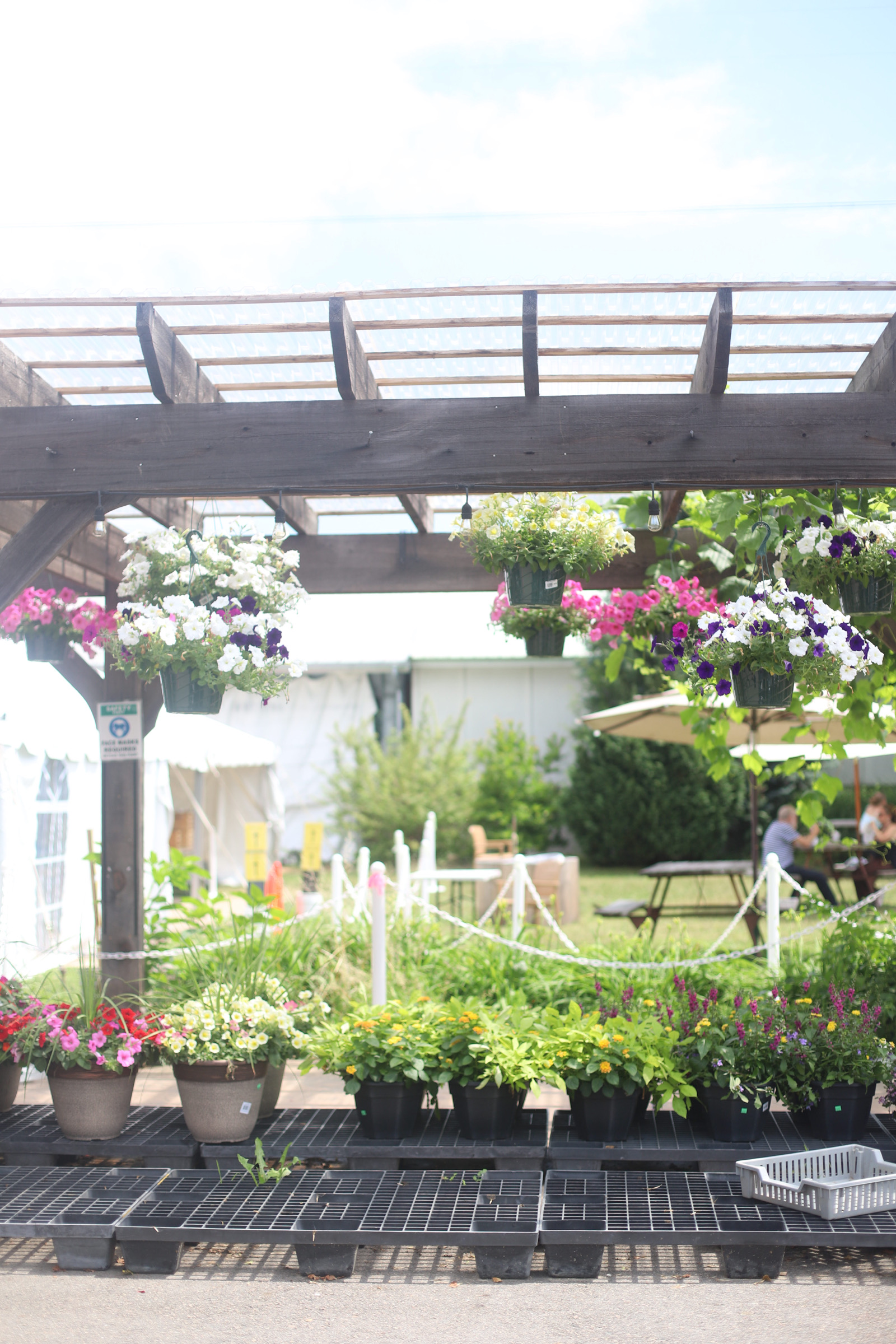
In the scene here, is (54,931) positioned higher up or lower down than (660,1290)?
higher up

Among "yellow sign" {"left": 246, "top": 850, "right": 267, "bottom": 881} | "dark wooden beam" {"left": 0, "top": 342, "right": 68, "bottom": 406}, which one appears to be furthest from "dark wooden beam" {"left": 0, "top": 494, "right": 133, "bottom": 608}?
"yellow sign" {"left": 246, "top": 850, "right": 267, "bottom": 881}

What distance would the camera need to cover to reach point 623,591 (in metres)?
5.81

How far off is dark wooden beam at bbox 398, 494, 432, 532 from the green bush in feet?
35.9

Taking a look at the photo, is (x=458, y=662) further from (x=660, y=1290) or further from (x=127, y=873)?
(x=660, y=1290)

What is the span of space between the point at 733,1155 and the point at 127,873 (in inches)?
140

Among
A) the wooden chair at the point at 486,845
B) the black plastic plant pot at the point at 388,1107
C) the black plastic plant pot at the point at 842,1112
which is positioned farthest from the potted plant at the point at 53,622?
the wooden chair at the point at 486,845

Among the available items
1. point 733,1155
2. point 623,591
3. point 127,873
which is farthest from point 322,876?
point 733,1155

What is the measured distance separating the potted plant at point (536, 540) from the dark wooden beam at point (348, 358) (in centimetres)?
65

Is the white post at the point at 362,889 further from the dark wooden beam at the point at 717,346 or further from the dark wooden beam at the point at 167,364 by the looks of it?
the dark wooden beam at the point at 717,346

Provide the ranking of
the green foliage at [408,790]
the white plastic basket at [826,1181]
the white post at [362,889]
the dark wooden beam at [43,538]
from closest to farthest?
the white plastic basket at [826,1181] → the dark wooden beam at [43,538] → the white post at [362,889] → the green foliage at [408,790]

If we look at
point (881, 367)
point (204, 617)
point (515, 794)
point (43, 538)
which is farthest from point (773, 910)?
point (515, 794)

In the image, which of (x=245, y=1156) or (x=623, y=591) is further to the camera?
(x=623, y=591)

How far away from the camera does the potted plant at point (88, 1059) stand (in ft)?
15.4

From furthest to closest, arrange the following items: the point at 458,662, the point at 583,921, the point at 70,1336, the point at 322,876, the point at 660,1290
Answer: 1. the point at 458,662
2. the point at 322,876
3. the point at 583,921
4. the point at 660,1290
5. the point at 70,1336
